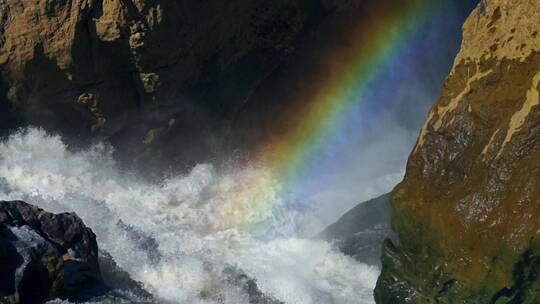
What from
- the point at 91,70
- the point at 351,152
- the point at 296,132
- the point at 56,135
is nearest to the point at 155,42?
the point at 91,70

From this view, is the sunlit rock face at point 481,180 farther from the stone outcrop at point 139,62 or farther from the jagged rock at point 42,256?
the stone outcrop at point 139,62

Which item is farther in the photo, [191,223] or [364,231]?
[191,223]

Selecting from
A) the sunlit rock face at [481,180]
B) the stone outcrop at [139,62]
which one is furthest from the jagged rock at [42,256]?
the stone outcrop at [139,62]

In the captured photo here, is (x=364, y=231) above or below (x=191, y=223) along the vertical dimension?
below

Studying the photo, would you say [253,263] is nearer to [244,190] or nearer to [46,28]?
[244,190]

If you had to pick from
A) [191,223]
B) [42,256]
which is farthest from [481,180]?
[191,223]

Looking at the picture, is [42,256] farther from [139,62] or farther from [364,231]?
[139,62]
